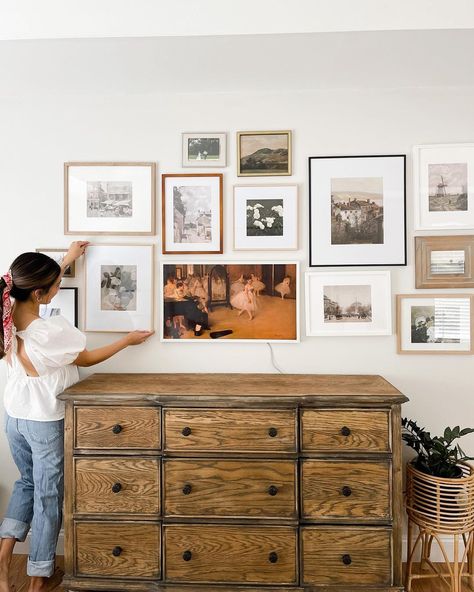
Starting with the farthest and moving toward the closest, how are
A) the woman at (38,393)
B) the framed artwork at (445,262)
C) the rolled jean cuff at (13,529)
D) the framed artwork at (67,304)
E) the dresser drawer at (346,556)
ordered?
1. the framed artwork at (67,304)
2. the framed artwork at (445,262)
3. the rolled jean cuff at (13,529)
4. the woman at (38,393)
5. the dresser drawer at (346,556)

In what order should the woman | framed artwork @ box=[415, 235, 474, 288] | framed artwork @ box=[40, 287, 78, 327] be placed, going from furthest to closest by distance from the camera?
1. framed artwork @ box=[40, 287, 78, 327]
2. framed artwork @ box=[415, 235, 474, 288]
3. the woman

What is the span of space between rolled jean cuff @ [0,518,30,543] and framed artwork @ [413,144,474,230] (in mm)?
2715

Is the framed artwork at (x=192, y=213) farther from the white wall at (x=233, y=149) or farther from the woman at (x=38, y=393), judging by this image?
the woman at (x=38, y=393)

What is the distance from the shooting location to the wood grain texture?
209 cm

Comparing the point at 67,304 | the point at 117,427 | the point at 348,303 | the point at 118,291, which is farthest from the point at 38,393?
the point at 348,303

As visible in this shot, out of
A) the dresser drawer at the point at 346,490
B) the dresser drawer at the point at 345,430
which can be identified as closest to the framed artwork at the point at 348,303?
the dresser drawer at the point at 345,430

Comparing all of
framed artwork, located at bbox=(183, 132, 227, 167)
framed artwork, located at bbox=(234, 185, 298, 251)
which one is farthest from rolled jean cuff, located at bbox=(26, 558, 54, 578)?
framed artwork, located at bbox=(183, 132, 227, 167)

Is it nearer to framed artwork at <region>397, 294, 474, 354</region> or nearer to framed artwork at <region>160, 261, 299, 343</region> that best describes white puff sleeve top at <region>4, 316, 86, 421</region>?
framed artwork at <region>160, 261, 299, 343</region>

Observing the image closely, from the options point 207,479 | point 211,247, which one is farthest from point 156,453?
point 211,247

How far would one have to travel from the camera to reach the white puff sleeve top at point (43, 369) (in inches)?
86.1

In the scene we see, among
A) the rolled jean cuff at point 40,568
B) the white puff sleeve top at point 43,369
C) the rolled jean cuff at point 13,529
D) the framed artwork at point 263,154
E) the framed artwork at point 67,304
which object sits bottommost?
the rolled jean cuff at point 40,568

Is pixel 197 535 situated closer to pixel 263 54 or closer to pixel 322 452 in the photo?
pixel 322 452

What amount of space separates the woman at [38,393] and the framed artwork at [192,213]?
709 millimetres

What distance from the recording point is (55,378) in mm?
2305
